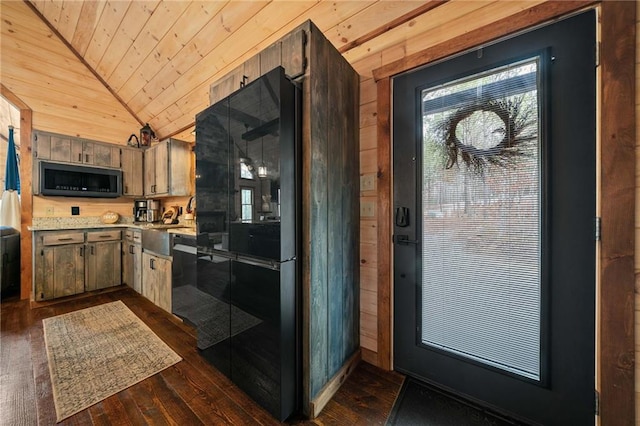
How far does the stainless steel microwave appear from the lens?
129 inches

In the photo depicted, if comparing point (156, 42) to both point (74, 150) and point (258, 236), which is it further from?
point (258, 236)

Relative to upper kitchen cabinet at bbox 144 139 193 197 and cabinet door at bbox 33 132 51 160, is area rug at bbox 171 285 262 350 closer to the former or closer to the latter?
upper kitchen cabinet at bbox 144 139 193 197

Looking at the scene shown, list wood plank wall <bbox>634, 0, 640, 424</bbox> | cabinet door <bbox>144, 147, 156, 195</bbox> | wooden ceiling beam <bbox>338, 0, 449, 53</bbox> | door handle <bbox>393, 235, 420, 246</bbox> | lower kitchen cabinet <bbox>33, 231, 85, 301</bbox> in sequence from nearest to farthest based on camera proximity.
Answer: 1. wood plank wall <bbox>634, 0, 640, 424</bbox>
2. wooden ceiling beam <bbox>338, 0, 449, 53</bbox>
3. door handle <bbox>393, 235, 420, 246</bbox>
4. lower kitchen cabinet <bbox>33, 231, 85, 301</bbox>
5. cabinet door <bbox>144, 147, 156, 195</bbox>

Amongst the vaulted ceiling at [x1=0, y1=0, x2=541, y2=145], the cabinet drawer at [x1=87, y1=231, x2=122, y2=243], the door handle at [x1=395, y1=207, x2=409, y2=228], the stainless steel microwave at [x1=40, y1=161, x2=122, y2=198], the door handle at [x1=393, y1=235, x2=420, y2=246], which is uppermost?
the vaulted ceiling at [x1=0, y1=0, x2=541, y2=145]

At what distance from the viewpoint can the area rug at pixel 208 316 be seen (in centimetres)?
155

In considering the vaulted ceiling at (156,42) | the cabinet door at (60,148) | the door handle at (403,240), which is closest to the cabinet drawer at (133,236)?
the cabinet door at (60,148)

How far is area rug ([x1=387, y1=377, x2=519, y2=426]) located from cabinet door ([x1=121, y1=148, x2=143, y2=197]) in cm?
462

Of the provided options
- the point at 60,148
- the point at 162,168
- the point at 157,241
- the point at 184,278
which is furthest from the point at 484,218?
the point at 60,148

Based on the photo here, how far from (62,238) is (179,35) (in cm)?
298

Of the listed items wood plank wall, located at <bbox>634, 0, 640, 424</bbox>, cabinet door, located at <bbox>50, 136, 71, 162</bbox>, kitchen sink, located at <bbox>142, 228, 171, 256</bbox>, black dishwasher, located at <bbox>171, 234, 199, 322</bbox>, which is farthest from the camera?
cabinet door, located at <bbox>50, 136, 71, 162</bbox>

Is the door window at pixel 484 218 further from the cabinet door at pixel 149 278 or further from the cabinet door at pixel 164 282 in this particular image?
the cabinet door at pixel 149 278

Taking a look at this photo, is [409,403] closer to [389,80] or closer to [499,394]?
[499,394]

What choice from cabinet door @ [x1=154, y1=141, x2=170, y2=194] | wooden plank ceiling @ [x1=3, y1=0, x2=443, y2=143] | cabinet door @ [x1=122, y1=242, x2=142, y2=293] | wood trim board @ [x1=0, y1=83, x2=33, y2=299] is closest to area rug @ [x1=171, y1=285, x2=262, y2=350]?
cabinet door @ [x1=122, y1=242, x2=142, y2=293]

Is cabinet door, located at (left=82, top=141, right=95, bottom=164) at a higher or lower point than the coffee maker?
higher
